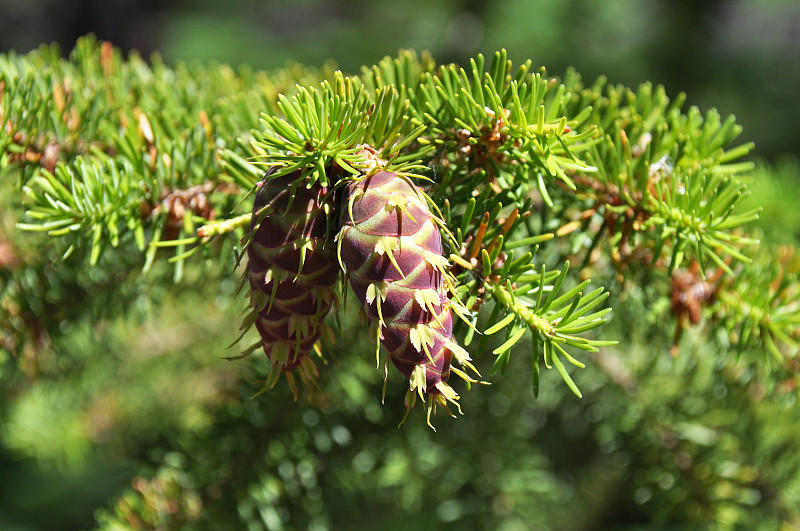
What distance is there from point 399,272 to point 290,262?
2.5 inches

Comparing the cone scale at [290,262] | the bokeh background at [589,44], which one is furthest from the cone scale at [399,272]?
the bokeh background at [589,44]

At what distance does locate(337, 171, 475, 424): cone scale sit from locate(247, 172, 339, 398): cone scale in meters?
0.02

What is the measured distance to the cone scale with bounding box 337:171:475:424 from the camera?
0.33 meters

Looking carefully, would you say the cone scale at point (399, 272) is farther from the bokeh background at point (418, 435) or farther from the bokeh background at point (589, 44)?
the bokeh background at point (589, 44)

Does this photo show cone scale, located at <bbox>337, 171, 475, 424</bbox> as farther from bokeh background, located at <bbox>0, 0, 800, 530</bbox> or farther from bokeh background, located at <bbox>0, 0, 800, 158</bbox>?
bokeh background, located at <bbox>0, 0, 800, 158</bbox>

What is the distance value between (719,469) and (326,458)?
0.42 m

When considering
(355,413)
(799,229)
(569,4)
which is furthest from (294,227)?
(569,4)

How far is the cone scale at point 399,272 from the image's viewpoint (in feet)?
1.08

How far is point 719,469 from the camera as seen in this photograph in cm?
67

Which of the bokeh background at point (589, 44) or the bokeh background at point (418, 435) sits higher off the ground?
the bokeh background at point (589, 44)

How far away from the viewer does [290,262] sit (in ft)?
1.14

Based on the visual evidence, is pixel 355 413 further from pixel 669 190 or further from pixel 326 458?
pixel 669 190

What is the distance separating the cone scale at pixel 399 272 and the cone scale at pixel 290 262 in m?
0.02

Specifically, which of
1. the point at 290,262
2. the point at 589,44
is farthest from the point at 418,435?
the point at 589,44
